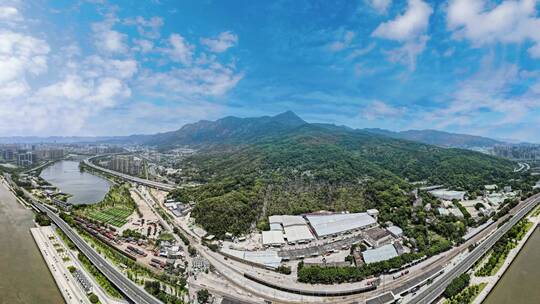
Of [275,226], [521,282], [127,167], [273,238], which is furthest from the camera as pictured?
[127,167]

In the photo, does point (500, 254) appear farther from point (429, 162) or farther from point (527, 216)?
point (429, 162)

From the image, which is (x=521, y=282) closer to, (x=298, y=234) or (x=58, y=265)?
(x=298, y=234)

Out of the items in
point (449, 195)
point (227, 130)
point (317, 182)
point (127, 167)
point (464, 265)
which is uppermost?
point (227, 130)

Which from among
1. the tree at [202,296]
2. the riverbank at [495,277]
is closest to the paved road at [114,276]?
the tree at [202,296]

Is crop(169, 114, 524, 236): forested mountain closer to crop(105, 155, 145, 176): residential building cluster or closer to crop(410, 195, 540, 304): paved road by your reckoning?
crop(410, 195, 540, 304): paved road

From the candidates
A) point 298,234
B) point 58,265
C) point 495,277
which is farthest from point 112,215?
point 495,277

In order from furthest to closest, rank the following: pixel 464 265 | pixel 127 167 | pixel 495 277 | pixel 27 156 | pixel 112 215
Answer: pixel 27 156 → pixel 127 167 → pixel 112 215 → pixel 464 265 → pixel 495 277

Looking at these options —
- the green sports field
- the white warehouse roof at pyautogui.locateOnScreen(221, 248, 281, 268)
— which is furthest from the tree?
the green sports field
